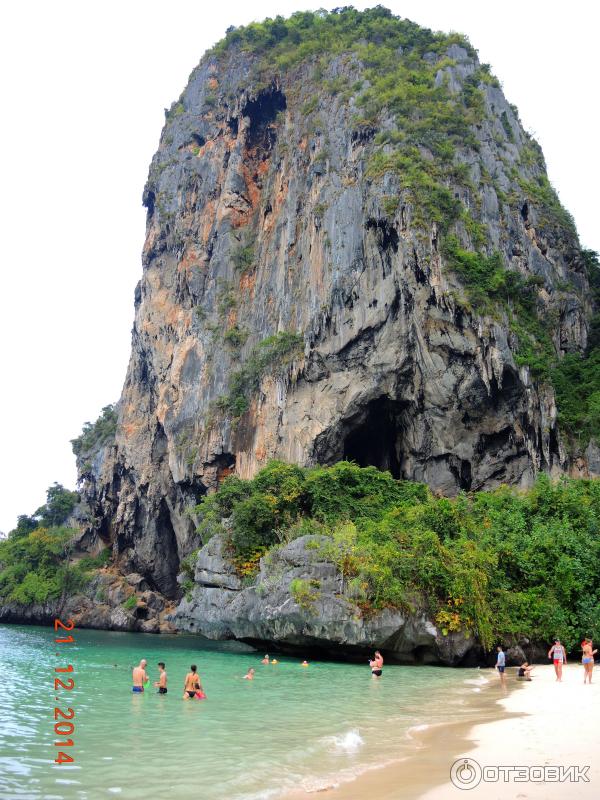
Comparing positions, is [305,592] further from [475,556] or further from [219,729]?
[219,729]

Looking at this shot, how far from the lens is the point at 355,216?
35.3 m

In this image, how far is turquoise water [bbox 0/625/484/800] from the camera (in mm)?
6652

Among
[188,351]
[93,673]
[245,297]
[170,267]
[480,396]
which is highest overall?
[170,267]

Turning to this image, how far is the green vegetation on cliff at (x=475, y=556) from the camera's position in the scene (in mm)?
18391

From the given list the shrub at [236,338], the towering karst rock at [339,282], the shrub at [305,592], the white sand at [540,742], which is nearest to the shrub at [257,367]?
the towering karst rock at [339,282]

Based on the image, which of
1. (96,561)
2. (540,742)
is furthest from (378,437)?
(96,561)

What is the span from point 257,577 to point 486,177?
26433 mm

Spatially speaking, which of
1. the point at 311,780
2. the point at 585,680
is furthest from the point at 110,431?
the point at 311,780

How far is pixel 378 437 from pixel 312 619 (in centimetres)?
1685

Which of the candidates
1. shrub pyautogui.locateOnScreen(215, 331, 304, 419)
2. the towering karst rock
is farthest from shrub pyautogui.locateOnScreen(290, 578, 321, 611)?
shrub pyautogui.locateOnScreen(215, 331, 304, 419)

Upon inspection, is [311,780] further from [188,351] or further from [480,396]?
[188,351]

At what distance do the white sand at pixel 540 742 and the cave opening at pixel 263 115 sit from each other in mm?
43828

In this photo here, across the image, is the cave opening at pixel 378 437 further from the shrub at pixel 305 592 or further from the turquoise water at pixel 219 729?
the turquoise water at pixel 219 729

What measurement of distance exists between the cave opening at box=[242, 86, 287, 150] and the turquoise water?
40197 millimetres
